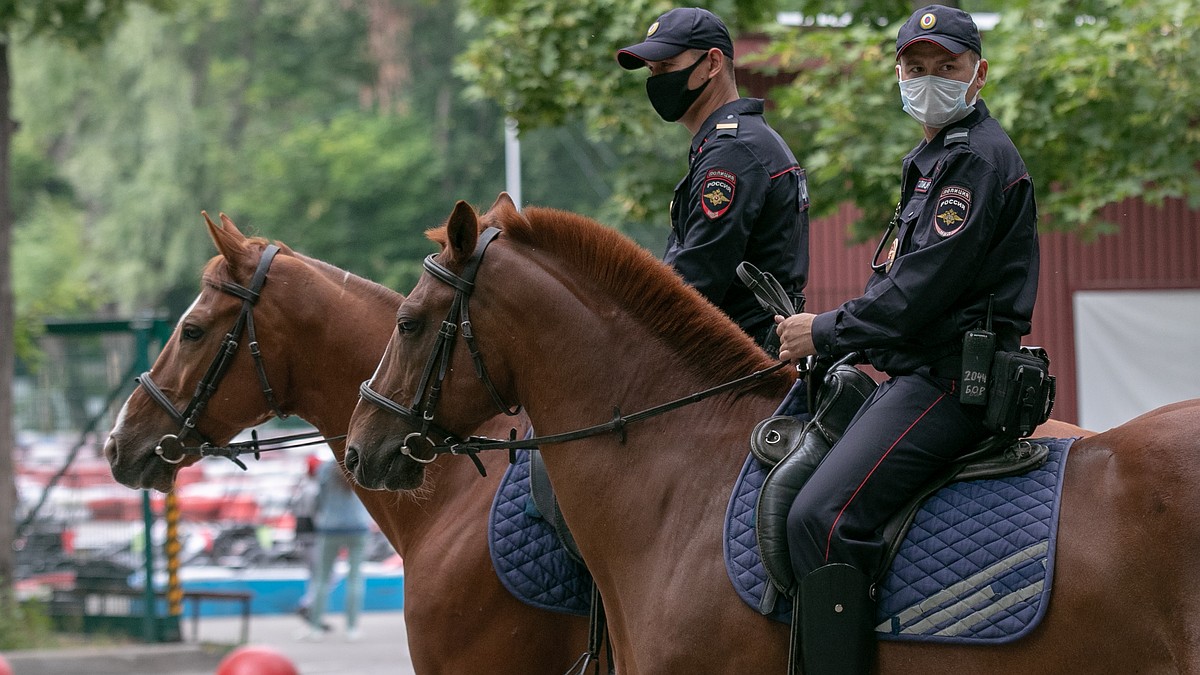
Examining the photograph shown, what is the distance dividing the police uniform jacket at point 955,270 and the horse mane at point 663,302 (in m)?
0.35

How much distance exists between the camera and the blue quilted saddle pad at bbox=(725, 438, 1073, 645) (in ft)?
10.6

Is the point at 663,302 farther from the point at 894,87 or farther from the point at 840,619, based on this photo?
the point at 894,87

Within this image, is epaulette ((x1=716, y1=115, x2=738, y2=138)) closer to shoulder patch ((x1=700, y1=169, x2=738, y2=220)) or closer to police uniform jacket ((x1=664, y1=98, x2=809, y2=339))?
police uniform jacket ((x1=664, y1=98, x2=809, y2=339))

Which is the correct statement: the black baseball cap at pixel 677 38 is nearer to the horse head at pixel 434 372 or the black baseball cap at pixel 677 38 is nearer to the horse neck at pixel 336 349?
the horse head at pixel 434 372

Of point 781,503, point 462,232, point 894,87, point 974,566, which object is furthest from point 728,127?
point 894,87

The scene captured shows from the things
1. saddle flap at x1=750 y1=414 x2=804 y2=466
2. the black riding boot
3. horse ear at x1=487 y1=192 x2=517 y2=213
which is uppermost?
horse ear at x1=487 y1=192 x2=517 y2=213

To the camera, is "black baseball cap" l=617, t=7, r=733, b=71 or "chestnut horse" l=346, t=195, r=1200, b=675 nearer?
"chestnut horse" l=346, t=195, r=1200, b=675

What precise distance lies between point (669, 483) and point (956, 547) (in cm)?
83

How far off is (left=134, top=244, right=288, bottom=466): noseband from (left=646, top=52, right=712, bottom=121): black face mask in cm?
179

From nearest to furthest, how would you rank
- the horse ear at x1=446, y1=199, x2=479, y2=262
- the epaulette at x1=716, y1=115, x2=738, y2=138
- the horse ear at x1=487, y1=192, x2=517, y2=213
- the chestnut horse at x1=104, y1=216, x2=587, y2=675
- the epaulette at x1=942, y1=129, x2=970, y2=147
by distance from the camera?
the epaulette at x1=942, y1=129, x2=970, y2=147 → the horse ear at x1=446, y1=199, x2=479, y2=262 → the horse ear at x1=487, y1=192, x2=517, y2=213 → the epaulette at x1=716, y1=115, x2=738, y2=138 → the chestnut horse at x1=104, y1=216, x2=587, y2=675

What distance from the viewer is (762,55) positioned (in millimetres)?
9500

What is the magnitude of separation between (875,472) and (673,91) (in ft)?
5.75

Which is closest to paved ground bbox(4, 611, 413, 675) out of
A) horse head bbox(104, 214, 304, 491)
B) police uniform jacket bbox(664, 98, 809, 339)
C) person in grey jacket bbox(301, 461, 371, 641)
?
person in grey jacket bbox(301, 461, 371, 641)

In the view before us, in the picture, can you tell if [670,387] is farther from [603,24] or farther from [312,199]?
[312,199]
